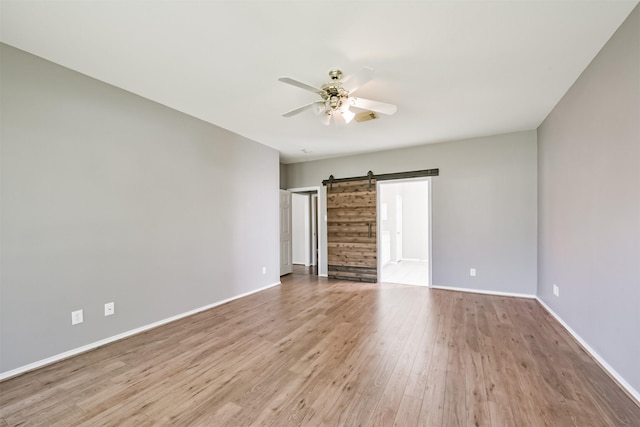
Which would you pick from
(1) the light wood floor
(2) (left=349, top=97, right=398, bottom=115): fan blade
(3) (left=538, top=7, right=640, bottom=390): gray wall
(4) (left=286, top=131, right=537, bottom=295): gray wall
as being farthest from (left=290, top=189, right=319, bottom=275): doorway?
(3) (left=538, top=7, right=640, bottom=390): gray wall

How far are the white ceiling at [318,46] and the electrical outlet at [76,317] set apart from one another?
2.27 m

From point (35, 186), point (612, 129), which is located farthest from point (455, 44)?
point (35, 186)

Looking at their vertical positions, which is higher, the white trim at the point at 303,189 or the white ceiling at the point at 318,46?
the white ceiling at the point at 318,46

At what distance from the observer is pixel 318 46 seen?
213cm

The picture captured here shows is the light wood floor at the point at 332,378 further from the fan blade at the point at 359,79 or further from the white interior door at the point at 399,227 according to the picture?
the white interior door at the point at 399,227

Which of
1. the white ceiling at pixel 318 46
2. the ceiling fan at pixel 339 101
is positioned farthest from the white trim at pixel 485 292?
the ceiling fan at pixel 339 101

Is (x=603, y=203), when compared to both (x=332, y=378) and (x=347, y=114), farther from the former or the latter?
(x=332, y=378)

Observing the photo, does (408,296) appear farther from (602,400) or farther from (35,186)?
(35,186)

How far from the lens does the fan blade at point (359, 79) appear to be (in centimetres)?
203

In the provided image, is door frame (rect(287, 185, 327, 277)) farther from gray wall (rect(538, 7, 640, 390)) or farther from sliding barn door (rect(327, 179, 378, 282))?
gray wall (rect(538, 7, 640, 390))

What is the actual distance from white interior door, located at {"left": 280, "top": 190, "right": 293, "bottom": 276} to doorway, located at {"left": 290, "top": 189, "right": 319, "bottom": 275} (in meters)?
0.80

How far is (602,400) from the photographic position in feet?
6.05

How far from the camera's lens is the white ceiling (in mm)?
1785

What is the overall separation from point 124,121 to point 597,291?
15.9 ft
